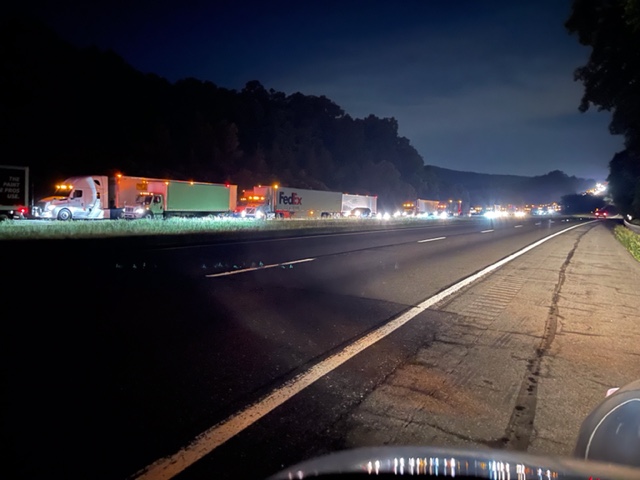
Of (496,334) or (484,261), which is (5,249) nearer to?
(496,334)

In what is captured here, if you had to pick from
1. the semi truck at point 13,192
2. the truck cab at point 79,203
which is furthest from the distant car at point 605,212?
the semi truck at point 13,192

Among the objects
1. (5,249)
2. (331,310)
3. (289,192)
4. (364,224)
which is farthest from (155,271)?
(289,192)

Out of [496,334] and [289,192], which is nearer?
[496,334]

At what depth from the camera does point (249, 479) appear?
3.07m

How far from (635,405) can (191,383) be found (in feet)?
12.1

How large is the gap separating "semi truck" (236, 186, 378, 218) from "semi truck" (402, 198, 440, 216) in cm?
2177

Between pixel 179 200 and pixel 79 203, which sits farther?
pixel 179 200

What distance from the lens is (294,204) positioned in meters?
48.8

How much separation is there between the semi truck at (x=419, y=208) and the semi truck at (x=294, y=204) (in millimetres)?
21774

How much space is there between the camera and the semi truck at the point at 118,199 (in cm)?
3324

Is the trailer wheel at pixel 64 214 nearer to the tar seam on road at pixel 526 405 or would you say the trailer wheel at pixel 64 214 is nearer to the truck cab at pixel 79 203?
the truck cab at pixel 79 203

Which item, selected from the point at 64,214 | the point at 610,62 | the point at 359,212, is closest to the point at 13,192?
the point at 64,214

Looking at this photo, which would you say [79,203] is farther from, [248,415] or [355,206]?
[355,206]

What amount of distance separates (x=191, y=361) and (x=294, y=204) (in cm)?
4383
